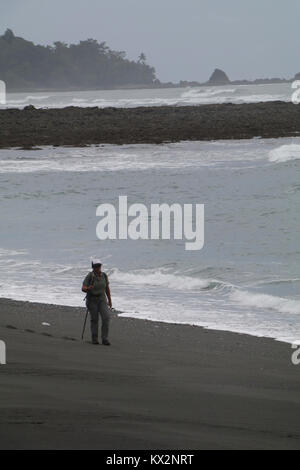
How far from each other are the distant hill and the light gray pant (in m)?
172

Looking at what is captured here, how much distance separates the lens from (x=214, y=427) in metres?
6.64

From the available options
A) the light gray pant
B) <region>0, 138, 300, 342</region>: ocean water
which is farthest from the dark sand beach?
<region>0, 138, 300, 342</region>: ocean water

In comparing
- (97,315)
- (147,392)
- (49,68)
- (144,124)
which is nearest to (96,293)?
(97,315)

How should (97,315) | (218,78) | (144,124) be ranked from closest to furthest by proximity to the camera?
(97,315) → (144,124) → (218,78)

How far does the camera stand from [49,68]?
192 m

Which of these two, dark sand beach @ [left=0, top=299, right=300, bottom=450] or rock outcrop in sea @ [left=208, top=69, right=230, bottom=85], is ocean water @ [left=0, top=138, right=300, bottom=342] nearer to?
dark sand beach @ [left=0, top=299, right=300, bottom=450]

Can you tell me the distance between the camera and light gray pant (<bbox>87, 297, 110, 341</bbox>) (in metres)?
10.5

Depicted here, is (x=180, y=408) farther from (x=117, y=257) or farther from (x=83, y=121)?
(x=83, y=121)

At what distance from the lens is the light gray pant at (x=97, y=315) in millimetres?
10523

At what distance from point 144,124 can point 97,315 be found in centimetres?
4155

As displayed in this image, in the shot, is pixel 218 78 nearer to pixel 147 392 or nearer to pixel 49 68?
pixel 49 68

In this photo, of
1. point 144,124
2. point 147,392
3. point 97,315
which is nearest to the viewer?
point 147,392

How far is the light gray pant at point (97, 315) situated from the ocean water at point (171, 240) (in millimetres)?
1710
